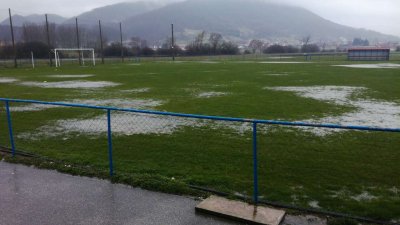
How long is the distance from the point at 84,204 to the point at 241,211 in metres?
2.24

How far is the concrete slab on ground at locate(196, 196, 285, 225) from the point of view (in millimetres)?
5102

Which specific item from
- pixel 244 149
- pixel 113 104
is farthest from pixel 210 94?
pixel 244 149

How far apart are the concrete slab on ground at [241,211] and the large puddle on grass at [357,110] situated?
512cm

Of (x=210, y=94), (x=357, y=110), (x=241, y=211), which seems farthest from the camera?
(x=210, y=94)

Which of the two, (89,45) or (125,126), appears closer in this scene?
(125,126)

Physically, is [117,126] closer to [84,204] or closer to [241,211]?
[84,204]

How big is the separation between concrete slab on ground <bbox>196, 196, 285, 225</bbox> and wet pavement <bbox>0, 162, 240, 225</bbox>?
0.43ft

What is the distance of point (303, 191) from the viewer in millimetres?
6141

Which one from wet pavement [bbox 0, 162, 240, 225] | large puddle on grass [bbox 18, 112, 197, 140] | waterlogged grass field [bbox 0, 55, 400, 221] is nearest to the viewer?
wet pavement [bbox 0, 162, 240, 225]

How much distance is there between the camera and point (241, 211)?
17.6 ft

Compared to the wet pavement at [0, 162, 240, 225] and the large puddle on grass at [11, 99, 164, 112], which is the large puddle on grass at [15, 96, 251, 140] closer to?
the large puddle on grass at [11, 99, 164, 112]

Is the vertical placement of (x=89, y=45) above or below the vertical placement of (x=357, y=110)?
above

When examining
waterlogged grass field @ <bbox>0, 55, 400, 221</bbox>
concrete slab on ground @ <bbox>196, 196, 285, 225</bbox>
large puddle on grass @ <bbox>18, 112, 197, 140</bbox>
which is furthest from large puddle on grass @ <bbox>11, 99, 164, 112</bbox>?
concrete slab on ground @ <bbox>196, 196, 285, 225</bbox>

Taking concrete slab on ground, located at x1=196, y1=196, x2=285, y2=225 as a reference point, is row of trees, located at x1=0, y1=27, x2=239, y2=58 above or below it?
above
